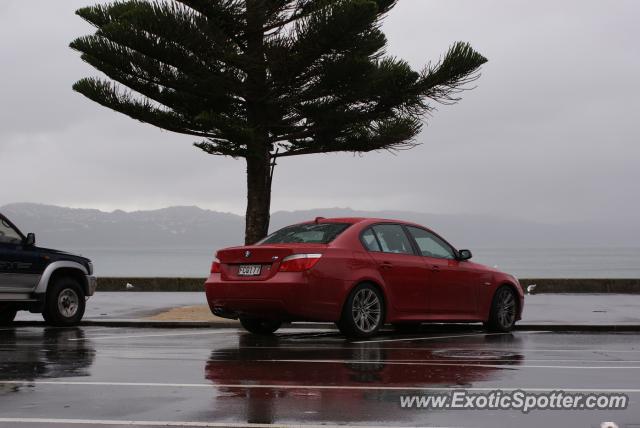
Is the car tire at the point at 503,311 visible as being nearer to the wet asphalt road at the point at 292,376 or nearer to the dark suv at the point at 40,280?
the wet asphalt road at the point at 292,376

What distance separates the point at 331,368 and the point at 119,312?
9701 mm

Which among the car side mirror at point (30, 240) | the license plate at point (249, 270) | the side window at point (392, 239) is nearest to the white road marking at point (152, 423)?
the license plate at point (249, 270)

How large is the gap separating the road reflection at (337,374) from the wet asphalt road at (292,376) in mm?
11

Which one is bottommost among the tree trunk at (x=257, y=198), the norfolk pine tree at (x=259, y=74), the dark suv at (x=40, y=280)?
the dark suv at (x=40, y=280)

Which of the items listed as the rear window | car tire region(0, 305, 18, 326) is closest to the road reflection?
the rear window

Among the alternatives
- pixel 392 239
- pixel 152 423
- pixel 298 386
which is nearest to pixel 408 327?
pixel 392 239

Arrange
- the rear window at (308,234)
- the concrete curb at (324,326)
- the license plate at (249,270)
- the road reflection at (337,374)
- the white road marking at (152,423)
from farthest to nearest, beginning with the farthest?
1. the concrete curb at (324,326)
2. the rear window at (308,234)
3. the license plate at (249,270)
4. the road reflection at (337,374)
5. the white road marking at (152,423)

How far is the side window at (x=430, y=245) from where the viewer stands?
46.2 feet

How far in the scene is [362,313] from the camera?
1282 cm

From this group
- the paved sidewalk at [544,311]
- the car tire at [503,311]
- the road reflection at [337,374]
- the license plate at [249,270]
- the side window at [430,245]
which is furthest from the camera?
the paved sidewalk at [544,311]

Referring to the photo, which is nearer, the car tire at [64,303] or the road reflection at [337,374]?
the road reflection at [337,374]

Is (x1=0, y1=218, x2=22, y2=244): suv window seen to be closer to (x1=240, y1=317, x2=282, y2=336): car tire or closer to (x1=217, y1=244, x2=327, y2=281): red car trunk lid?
(x1=240, y1=317, x2=282, y2=336): car tire

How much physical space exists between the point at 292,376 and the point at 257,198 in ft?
33.8

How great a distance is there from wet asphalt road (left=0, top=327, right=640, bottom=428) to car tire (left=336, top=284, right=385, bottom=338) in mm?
207
